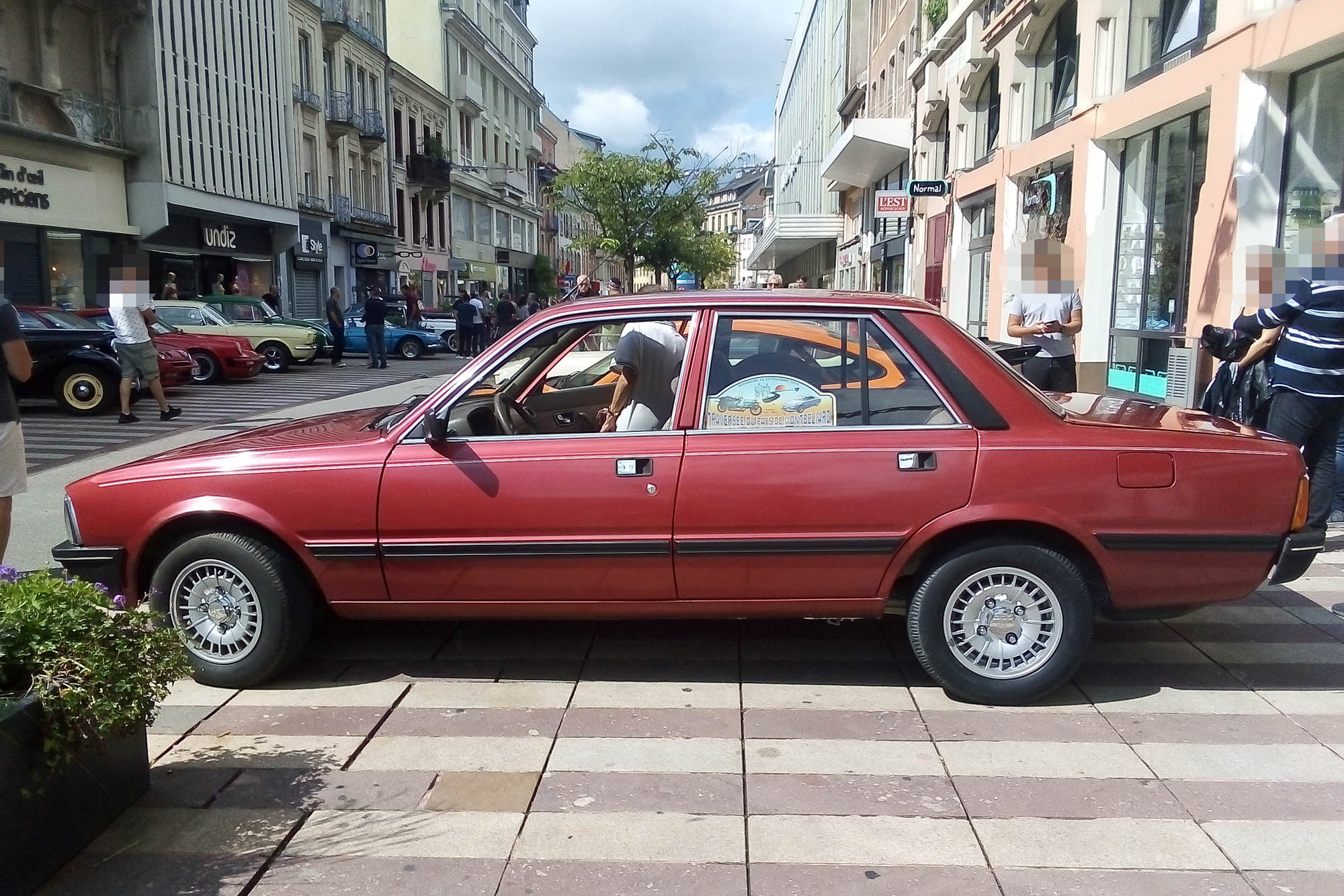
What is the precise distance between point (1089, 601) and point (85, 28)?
26319 millimetres

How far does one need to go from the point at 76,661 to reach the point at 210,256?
94.5ft

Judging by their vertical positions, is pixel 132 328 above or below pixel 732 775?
above

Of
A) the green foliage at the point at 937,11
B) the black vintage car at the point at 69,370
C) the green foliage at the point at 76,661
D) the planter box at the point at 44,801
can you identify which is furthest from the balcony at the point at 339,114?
the planter box at the point at 44,801

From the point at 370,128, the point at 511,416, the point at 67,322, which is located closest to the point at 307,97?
the point at 370,128

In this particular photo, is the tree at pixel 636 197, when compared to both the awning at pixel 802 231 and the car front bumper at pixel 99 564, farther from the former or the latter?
the car front bumper at pixel 99 564

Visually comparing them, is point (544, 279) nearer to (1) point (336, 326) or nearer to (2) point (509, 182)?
(2) point (509, 182)

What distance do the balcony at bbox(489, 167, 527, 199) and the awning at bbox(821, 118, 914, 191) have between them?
1036 inches

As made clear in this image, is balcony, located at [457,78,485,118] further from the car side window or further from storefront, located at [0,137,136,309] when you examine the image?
the car side window

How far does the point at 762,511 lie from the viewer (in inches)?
154

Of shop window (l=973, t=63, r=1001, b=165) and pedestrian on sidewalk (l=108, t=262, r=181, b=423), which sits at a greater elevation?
shop window (l=973, t=63, r=1001, b=165)

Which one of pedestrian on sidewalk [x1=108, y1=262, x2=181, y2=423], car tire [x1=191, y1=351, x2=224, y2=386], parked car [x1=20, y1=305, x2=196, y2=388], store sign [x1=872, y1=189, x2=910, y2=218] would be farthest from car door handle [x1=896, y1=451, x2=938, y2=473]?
car tire [x1=191, y1=351, x2=224, y2=386]

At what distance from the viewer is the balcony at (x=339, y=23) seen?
1367 inches

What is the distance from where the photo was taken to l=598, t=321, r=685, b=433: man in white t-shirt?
4488 mm

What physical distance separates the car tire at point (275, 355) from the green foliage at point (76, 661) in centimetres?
1971
